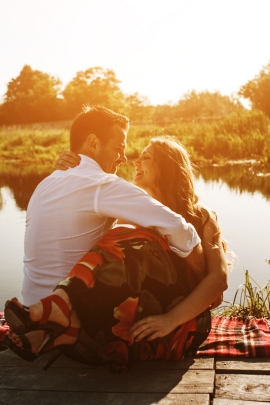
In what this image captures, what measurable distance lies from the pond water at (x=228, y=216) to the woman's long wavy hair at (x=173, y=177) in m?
0.98

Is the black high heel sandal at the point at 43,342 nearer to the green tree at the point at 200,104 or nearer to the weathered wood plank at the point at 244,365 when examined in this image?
the weathered wood plank at the point at 244,365

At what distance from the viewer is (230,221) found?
21.2 feet

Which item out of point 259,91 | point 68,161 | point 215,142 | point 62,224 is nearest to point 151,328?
point 62,224

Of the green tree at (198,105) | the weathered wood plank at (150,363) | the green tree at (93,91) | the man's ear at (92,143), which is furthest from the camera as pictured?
the green tree at (198,105)

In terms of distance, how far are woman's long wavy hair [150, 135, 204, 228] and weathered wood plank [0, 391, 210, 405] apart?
752mm

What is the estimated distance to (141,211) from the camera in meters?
1.91

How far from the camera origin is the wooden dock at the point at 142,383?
5.71 feet

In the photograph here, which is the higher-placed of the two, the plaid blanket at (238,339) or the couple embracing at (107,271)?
the couple embracing at (107,271)

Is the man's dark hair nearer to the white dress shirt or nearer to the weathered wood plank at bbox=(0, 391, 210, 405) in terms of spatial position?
the white dress shirt

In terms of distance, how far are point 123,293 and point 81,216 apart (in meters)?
0.31

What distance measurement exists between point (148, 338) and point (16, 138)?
Result: 1914 cm

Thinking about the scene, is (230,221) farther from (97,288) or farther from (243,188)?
(97,288)

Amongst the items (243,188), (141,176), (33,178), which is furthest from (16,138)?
(141,176)

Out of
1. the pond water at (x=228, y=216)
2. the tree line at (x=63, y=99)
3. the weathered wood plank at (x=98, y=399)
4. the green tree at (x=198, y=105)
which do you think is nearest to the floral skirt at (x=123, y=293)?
the weathered wood plank at (x=98, y=399)
